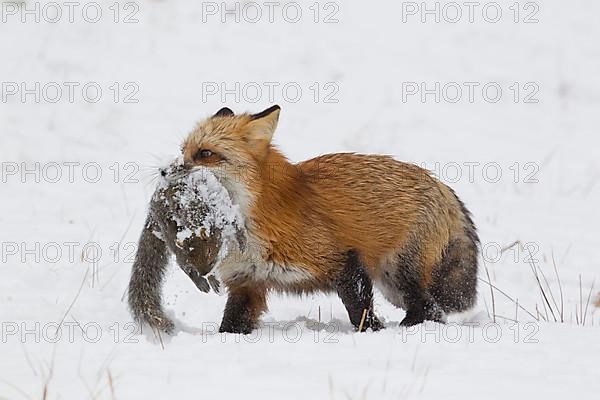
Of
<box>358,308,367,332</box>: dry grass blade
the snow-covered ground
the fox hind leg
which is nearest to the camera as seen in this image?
the snow-covered ground

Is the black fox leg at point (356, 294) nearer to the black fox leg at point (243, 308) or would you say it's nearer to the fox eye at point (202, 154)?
the black fox leg at point (243, 308)

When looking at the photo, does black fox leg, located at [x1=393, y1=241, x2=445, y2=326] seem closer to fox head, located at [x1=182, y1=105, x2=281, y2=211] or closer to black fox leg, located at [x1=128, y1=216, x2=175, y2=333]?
fox head, located at [x1=182, y1=105, x2=281, y2=211]

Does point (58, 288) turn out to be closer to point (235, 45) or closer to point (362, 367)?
point (362, 367)

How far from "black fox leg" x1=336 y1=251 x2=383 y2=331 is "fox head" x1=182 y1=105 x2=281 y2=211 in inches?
36.8

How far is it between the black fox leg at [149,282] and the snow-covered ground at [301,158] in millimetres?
409

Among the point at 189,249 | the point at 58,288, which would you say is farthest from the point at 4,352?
A: the point at 58,288

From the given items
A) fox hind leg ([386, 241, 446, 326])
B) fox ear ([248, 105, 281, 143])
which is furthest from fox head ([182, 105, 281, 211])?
fox hind leg ([386, 241, 446, 326])

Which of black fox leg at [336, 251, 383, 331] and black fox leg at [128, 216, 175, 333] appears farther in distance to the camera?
black fox leg at [336, 251, 383, 331]

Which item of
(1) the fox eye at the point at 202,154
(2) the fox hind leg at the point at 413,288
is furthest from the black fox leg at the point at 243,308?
(2) the fox hind leg at the point at 413,288

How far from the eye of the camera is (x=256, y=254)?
692 cm

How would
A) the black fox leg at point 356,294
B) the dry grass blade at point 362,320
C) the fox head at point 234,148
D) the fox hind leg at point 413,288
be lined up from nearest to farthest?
the dry grass blade at point 362,320, the fox head at point 234,148, the black fox leg at point 356,294, the fox hind leg at point 413,288

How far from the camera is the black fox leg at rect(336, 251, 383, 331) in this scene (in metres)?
7.04

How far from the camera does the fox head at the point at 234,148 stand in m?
6.86

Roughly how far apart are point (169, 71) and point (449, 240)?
29.1ft
